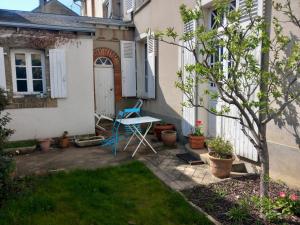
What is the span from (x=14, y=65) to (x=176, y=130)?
473 centimetres

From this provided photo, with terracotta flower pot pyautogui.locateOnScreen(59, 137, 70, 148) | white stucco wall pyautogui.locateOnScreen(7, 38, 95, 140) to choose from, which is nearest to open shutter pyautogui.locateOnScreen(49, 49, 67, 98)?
white stucco wall pyautogui.locateOnScreen(7, 38, 95, 140)

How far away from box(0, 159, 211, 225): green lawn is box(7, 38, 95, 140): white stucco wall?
295 cm

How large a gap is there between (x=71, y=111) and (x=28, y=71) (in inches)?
62.2

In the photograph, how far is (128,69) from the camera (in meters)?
9.59

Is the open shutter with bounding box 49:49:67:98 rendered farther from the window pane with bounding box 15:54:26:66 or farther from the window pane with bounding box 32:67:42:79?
the window pane with bounding box 15:54:26:66

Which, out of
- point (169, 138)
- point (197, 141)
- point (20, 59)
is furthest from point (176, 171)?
point (20, 59)

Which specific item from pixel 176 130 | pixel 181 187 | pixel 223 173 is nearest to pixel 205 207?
pixel 181 187

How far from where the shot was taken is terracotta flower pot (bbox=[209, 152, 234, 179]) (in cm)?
414

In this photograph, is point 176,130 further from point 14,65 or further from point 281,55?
point 14,65

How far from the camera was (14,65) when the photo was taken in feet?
22.0

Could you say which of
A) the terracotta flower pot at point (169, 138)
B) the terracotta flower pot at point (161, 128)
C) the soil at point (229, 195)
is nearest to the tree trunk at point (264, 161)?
the soil at point (229, 195)

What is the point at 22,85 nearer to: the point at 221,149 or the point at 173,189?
the point at 173,189

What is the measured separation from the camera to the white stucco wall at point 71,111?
6.87 meters

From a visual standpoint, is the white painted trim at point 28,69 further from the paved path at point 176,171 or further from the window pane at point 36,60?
the paved path at point 176,171
